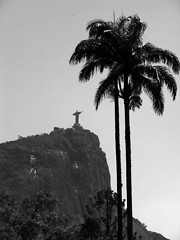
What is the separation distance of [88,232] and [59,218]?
10.1 ft

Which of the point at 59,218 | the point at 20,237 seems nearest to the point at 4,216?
the point at 20,237

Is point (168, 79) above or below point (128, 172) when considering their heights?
above

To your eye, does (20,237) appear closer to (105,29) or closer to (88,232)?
(88,232)

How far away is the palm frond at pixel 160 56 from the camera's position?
24.3 m

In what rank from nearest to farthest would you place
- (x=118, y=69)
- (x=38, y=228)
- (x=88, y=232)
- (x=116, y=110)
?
(x=118, y=69) → (x=116, y=110) → (x=38, y=228) → (x=88, y=232)

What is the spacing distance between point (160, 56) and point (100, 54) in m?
2.98

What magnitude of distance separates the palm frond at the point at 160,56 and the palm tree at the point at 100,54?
1583mm

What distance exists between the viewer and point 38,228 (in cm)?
4122

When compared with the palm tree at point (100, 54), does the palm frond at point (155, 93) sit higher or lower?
lower

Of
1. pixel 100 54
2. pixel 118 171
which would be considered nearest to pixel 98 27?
pixel 100 54

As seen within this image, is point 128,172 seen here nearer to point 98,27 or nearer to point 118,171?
point 118,171

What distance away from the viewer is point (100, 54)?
2448cm

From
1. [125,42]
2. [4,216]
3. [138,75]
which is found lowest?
[4,216]

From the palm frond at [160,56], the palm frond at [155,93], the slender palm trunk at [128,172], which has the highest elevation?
the palm frond at [160,56]
